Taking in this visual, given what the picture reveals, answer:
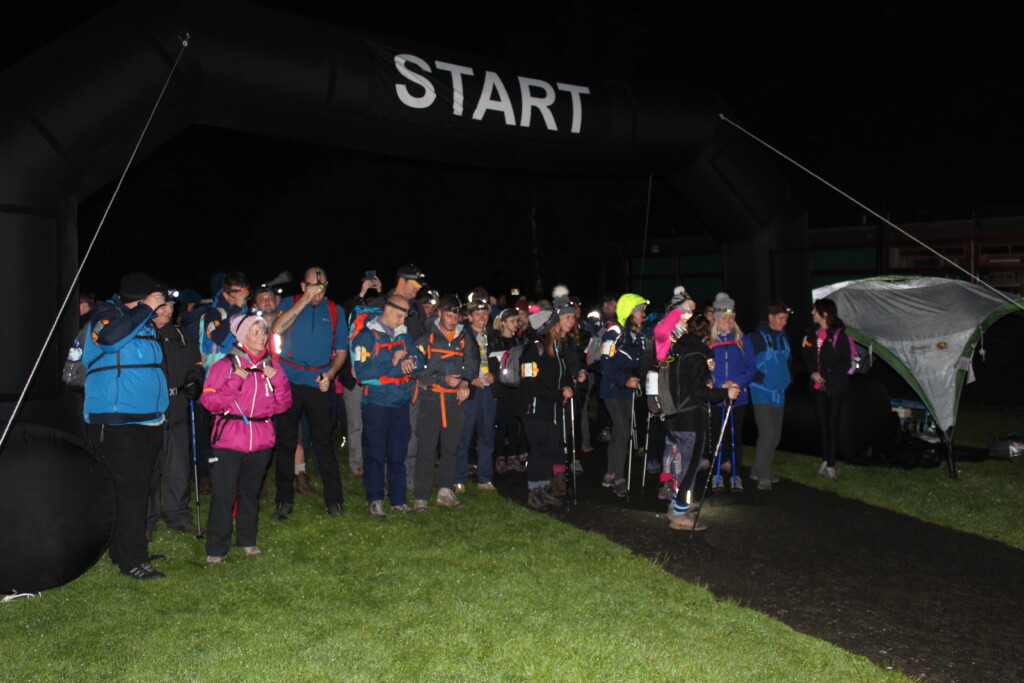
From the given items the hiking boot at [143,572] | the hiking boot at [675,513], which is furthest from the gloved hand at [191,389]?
the hiking boot at [675,513]

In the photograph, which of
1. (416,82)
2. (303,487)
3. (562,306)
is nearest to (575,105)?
(416,82)

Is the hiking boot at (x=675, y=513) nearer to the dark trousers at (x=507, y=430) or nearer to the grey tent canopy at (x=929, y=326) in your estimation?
the dark trousers at (x=507, y=430)

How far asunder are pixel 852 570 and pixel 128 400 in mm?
5535

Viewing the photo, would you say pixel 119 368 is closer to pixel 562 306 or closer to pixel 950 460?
pixel 562 306

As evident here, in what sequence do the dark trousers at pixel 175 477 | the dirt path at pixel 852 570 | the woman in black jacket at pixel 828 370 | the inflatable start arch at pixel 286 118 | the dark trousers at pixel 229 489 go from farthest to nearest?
1. the woman in black jacket at pixel 828 370
2. the dark trousers at pixel 175 477
3. the dark trousers at pixel 229 489
4. the inflatable start arch at pixel 286 118
5. the dirt path at pixel 852 570

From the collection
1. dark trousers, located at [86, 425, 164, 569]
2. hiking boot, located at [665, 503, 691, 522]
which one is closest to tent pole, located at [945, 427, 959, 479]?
hiking boot, located at [665, 503, 691, 522]

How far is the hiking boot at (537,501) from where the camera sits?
8.02 m

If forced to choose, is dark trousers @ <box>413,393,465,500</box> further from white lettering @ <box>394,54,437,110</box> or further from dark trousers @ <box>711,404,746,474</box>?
dark trousers @ <box>711,404,746,474</box>

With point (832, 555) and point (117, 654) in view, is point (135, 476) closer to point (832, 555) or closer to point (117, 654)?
point (117, 654)

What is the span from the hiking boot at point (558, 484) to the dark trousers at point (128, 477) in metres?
4.09

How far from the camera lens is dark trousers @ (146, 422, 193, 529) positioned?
277 inches

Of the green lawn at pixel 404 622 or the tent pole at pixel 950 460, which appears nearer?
the green lawn at pixel 404 622

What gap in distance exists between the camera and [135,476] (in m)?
5.98

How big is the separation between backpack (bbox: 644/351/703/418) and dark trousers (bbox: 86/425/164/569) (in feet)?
13.6
